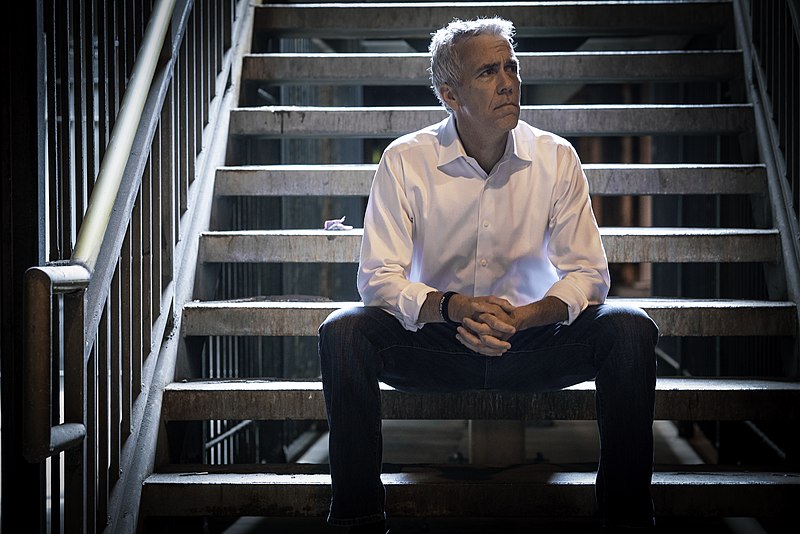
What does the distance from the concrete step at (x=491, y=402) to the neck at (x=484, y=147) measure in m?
0.55

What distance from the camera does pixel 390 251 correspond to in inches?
86.0

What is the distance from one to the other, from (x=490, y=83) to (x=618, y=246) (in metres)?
0.70

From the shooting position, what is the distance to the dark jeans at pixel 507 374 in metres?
1.92

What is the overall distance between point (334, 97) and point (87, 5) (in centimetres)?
343

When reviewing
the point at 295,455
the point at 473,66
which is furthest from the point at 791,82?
the point at 295,455

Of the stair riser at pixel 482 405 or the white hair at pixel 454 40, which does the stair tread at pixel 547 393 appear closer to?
the stair riser at pixel 482 405

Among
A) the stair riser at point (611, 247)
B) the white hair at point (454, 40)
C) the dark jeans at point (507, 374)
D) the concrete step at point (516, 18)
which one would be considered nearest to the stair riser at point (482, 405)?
the dark jeans at point (507, 374)

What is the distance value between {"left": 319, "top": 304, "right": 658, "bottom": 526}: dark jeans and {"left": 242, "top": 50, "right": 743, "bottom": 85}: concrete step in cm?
140

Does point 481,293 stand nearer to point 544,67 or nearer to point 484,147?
point 484,147

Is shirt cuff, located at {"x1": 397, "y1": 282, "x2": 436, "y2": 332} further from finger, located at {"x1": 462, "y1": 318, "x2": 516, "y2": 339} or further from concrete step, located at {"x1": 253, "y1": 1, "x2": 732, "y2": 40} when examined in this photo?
concrete step, located at {"x1": 253, "y1": 1, "x2": 732, "y2": 40}

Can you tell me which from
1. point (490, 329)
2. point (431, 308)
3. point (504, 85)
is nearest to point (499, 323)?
point (490, 329)

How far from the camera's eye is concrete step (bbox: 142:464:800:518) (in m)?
2.15

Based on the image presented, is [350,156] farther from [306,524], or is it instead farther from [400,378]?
[400,378]

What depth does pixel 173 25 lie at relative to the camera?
2.50 m
